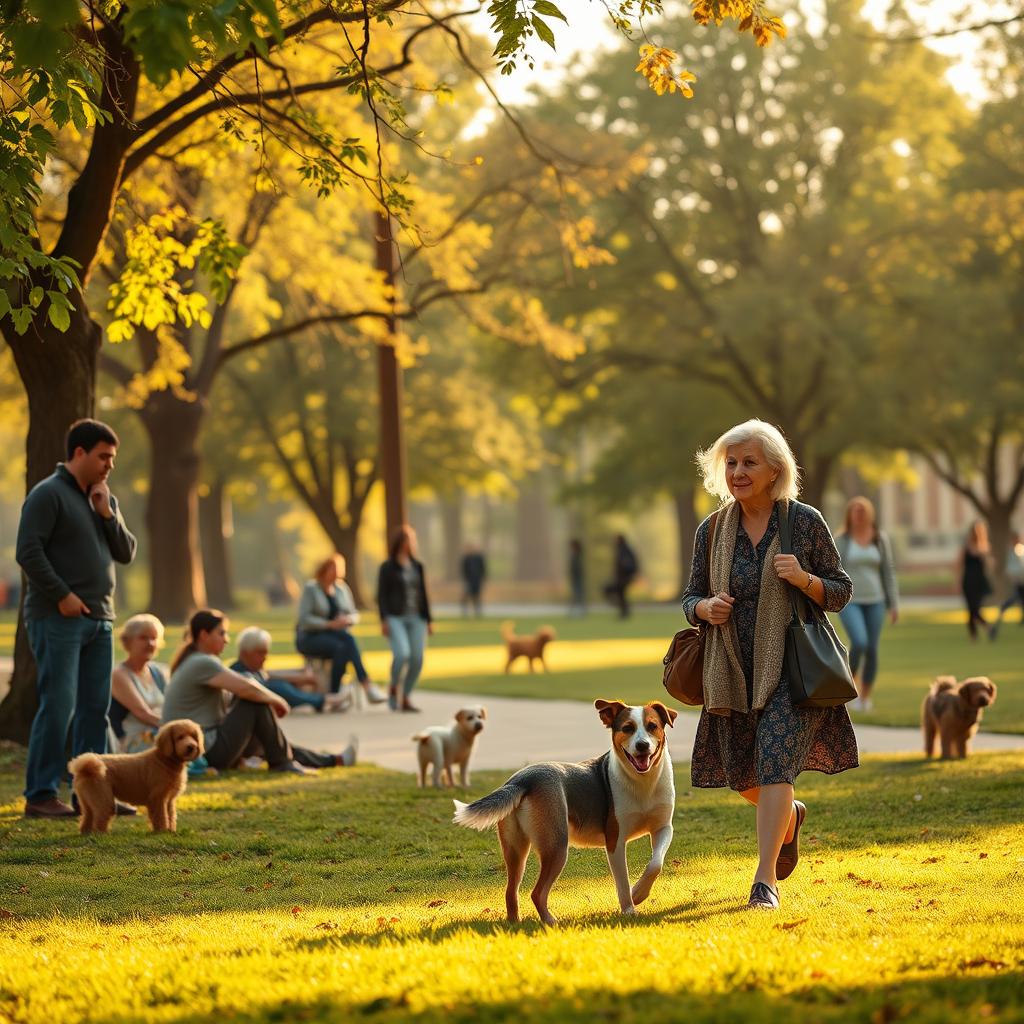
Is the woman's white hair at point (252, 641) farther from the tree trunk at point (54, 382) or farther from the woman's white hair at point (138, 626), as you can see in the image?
the woman's white hair at point (138, 626)

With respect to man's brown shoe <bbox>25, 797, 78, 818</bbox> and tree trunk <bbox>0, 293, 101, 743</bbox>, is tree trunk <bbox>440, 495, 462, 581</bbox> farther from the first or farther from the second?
man's brown shoe <bbox>25, 797, 78, 818</bbox>

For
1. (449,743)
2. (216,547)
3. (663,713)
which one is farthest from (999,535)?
(663,713)

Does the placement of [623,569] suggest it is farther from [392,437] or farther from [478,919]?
[478,919]

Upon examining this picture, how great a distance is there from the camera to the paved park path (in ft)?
42.3

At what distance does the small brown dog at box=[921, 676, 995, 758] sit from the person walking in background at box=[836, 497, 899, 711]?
2.49m

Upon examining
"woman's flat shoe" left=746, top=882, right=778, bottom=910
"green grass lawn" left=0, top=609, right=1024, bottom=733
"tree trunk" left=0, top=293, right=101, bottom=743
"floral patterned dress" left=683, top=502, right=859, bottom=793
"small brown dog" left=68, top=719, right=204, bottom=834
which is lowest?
"green grass lawn" left=0, top=609, right=1024, bottom=733

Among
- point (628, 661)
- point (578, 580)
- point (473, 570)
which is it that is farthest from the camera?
point (473, 570)

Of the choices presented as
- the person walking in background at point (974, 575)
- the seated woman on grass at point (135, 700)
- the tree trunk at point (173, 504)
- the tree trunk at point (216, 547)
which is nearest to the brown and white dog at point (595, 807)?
the seated woman on grass at point (135, 700)

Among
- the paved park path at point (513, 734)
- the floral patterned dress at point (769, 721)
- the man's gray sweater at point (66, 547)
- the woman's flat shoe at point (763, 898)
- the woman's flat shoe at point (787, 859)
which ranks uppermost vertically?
the man's gray sweater at point (66, 547)

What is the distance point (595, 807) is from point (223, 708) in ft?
19.7

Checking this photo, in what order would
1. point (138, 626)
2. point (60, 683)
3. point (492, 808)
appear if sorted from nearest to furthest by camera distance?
point (492, 808)
point (60, 683)
point (138, 626)

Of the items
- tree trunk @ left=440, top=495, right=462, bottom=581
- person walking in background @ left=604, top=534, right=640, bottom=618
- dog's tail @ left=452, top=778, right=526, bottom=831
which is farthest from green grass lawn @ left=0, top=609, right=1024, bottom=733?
tree trunk @ left=440, top=495, right=462, bottom=581

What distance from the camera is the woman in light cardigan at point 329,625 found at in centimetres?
1694

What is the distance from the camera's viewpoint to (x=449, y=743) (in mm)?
11156
